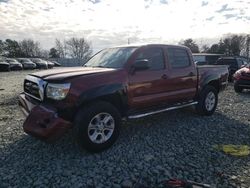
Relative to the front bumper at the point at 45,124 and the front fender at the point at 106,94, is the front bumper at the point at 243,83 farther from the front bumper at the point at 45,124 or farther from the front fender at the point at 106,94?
the front bumper at the point at 45,124

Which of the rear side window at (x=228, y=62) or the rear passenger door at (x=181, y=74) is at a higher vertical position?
the rear passenger door at (x=181, y=74)

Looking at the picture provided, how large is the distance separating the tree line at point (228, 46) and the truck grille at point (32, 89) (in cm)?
5243

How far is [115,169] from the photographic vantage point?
4020 millimetres

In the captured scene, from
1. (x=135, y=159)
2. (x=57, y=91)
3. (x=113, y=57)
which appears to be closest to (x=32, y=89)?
(x=57, y=91)

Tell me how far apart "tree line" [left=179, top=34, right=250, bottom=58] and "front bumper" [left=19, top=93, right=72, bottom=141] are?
174 feet

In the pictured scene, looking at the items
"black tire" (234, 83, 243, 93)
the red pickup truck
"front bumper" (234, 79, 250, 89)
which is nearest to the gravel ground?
the red pickup truck

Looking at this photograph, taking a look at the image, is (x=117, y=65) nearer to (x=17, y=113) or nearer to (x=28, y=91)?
(x=28, y=91)

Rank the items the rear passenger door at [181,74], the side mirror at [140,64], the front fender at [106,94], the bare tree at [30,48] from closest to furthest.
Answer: the front fender at [106,94] → the side mirror at [140,64] → the rear passenger door at [181,74] → the bare tree at [30,48]

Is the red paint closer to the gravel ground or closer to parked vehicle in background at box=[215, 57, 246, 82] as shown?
the gravel ground

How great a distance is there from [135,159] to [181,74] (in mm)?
2607

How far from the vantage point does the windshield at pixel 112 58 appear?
5.24 meters

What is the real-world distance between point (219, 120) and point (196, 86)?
109cm

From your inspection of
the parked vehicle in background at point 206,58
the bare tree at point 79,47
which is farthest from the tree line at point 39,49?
the parked vehicle in background at point 206,58

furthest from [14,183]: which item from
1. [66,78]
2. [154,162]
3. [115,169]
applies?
[154,162]
